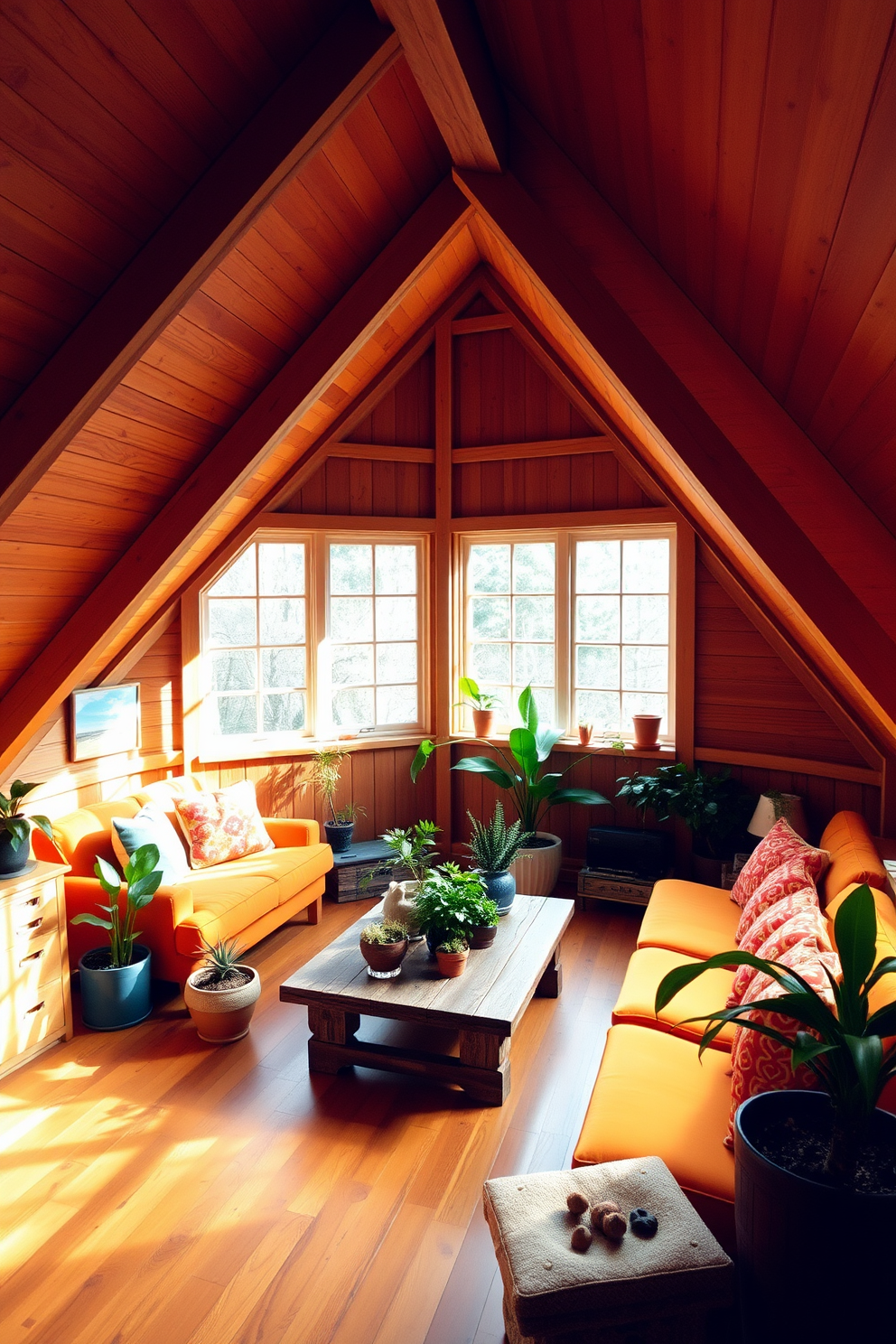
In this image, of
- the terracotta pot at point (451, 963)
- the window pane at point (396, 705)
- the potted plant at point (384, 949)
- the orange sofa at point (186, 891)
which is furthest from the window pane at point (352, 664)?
the terracotta pot at point (451, 963)

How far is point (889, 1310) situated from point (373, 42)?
3203mm

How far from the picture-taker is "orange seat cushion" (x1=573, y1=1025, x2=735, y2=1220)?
2080mm

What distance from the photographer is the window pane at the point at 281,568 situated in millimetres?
5281

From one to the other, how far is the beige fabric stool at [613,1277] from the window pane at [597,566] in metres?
3.83

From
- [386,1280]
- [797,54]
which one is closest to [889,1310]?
[386,1280]

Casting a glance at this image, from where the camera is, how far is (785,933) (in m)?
2.53

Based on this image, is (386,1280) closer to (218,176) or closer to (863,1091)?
(863,1091)

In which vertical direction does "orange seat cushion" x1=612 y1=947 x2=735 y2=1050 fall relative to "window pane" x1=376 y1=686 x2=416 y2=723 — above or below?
below

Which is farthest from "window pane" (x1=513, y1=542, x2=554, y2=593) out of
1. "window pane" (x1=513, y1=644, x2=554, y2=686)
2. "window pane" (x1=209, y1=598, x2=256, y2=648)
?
"window pane" (x1=209, y1=598, x2=256, y2=648)

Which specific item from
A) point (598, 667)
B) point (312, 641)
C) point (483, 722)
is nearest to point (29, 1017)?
point (312, 641)

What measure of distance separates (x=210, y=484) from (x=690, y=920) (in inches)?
110

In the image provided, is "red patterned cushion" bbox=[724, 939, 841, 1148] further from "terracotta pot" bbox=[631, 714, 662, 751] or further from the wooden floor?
"terracotta pot" bbox=[631, 714, 662, 751]

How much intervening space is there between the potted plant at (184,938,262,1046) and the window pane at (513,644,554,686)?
2710mm

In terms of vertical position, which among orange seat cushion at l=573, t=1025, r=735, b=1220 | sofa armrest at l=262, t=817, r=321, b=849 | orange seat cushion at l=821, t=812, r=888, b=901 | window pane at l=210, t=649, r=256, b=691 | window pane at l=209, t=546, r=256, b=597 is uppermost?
window pane at l=209, t=546, r=256, b=597
